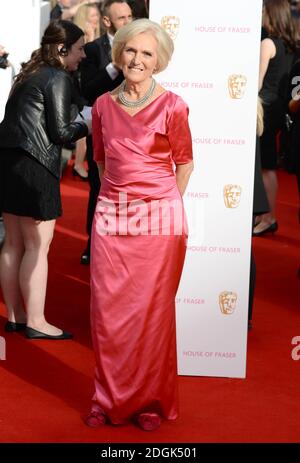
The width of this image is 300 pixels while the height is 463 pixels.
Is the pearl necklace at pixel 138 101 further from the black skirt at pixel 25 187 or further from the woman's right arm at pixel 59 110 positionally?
the black skirt at pixel 25 187

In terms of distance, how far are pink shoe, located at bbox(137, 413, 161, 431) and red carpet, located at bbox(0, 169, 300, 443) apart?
0.04 m

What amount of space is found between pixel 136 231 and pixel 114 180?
255mm

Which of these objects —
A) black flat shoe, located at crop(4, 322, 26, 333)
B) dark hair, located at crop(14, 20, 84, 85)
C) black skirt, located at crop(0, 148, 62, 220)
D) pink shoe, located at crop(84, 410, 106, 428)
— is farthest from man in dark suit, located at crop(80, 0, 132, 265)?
pink shoe, located at crop(84, 410, 106, 428)

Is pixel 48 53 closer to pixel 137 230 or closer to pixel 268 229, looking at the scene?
pixel 137 230

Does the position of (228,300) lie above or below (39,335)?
above

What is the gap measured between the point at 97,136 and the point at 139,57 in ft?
1.45

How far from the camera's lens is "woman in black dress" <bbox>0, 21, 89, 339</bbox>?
574 centimetres

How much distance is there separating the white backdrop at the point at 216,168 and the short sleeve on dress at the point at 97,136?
2.02 feet

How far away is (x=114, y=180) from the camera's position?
4684 millimetres

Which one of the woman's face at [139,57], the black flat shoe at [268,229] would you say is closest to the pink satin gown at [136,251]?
the woman's face at [139,57]

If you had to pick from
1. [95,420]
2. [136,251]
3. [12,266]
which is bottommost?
[95,420]

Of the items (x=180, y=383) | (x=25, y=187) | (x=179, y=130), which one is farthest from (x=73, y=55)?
(x=180, y=383)

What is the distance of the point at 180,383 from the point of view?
542 centimetres

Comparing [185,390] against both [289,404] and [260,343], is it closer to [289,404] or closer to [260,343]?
[289,404]
